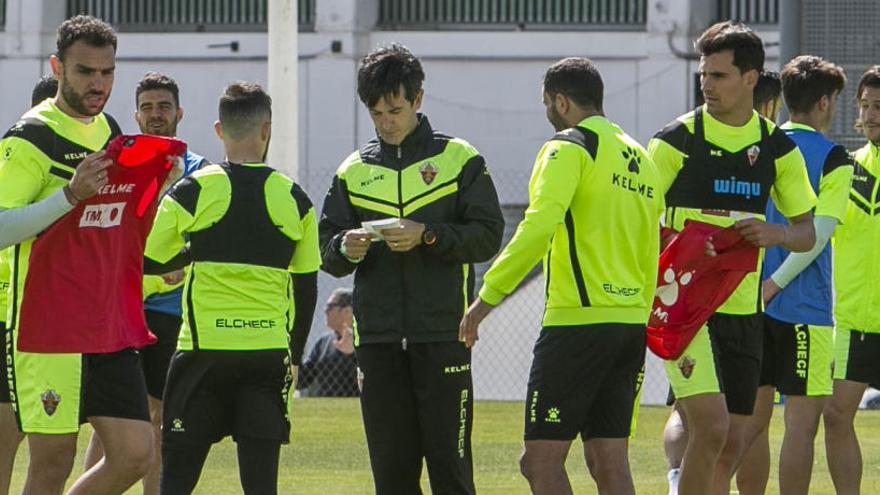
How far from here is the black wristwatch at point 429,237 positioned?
8047mm

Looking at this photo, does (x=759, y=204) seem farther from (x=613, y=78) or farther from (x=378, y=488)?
(x=613, y=78)

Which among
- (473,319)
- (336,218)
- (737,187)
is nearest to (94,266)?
(336,218)

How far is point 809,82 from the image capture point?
1001 centimetres

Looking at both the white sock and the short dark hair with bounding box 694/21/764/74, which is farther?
the white sock

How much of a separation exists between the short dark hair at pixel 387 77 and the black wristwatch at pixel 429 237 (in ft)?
1.96

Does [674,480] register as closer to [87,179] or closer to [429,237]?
[429,237]

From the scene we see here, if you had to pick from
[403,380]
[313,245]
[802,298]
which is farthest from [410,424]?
[802,298]

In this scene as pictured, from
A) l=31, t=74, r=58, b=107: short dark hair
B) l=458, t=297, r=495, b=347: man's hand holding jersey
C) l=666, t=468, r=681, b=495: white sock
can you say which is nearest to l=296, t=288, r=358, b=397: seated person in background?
l=31, t=74, r=58, b=107: short dark hair

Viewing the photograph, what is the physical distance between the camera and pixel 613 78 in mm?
26250

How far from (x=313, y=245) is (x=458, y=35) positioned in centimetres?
1883

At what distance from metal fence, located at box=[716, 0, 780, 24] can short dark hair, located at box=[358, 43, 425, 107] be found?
1884 centimetres

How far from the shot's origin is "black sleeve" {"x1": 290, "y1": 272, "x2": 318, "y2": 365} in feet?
27.1

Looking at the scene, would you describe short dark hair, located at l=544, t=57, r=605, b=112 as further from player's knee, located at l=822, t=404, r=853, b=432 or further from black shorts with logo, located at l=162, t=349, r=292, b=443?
player's knee, located at l=822, t=404, r=853, b=432

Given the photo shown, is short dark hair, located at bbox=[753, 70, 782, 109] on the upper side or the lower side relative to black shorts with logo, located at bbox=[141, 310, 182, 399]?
upper
